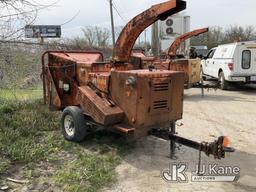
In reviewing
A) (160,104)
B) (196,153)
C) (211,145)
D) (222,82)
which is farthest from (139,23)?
(222,82)

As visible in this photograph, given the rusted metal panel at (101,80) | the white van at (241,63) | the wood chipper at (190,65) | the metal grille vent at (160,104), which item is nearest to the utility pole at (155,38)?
the white van at (241,63)

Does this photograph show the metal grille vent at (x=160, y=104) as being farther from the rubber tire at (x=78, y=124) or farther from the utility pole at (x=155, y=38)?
the utility pole at (x=155, y=38)

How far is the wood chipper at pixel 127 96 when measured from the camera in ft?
18.7

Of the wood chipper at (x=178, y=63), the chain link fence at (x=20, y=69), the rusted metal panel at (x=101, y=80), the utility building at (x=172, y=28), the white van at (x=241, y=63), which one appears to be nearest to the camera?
the rusted metal panel at (x=101, y=80)

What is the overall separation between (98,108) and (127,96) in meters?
0.57

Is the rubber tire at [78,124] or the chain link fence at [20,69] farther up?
the chain link fence at [20,69]

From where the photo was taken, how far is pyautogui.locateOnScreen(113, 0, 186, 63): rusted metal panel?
5633 mm

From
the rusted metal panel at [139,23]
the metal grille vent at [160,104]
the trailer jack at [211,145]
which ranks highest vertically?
the rusted metal panel at [139,23]

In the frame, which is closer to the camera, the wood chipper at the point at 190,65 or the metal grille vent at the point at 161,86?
the metal grille vent at the point at 161,86

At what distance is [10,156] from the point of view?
591cm

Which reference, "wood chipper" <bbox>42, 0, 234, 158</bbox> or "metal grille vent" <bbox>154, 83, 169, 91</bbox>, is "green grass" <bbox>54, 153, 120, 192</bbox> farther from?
"metal grille vent" <bbox>154, 83, 169, 91</bbox>

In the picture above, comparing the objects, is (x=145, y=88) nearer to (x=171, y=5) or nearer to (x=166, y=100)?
(x=166, y=100)

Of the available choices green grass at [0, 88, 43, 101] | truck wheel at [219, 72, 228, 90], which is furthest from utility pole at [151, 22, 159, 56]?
green grass at [0, 88, 43, 101]

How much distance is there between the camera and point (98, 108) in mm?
6172
